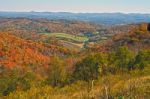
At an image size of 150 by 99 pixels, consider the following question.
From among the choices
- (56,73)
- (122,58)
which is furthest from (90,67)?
(56,73)

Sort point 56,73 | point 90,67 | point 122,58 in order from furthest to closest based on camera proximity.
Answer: point 56,73, point 122,58, point 90,67

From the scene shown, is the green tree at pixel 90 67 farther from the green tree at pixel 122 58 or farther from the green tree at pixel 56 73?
the green tree at pixel 56 73

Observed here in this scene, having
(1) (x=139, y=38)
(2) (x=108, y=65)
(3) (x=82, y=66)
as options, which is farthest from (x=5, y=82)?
(1) (x=139, y=38)

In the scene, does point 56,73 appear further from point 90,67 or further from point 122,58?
point 122,58

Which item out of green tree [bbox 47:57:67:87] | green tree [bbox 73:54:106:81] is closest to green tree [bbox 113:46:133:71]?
green tree [bbox 73:54:106:81]

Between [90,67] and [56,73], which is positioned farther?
[56,73]

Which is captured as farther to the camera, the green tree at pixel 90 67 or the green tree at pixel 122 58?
the green tree at pixel 122 58

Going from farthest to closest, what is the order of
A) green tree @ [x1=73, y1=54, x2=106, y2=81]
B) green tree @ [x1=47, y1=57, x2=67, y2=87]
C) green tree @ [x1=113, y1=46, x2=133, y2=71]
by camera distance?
green tree @ [x1=47, y1=57, x2=67, y2=87] < green tree @ [x1=113, y1=46, x2=133, y2=71] < green tree @ [x1=73, y1=54, x2=106, y2=81]

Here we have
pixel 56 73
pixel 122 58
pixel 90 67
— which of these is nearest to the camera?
pixel 90 67

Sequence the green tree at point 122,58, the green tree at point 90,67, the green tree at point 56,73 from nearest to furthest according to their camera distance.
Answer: the green tree at point 90,67
the green tree at point 122,58
the green tree at point 56,73

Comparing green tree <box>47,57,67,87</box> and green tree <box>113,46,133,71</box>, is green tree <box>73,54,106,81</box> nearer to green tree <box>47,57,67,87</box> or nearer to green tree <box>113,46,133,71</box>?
green tree <box>113,46,133,71</box>

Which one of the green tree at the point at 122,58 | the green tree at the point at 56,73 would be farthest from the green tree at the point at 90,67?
the green tree at the point at 56,73
